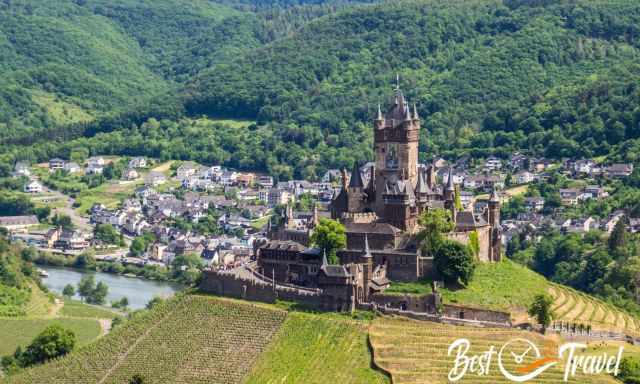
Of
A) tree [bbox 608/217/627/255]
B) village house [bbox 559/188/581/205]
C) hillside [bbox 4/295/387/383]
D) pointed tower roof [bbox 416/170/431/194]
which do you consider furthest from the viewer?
village house [bbox 559/188/581/205]

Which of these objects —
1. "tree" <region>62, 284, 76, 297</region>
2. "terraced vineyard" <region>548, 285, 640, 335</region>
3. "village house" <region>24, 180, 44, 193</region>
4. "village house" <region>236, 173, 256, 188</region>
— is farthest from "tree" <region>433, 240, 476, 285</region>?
"village house" <region>24, 180, 44, 193</region>

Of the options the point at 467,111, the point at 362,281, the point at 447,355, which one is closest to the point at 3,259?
the point at 362,281

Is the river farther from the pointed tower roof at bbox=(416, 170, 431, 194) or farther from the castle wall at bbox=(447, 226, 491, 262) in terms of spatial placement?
the castle wall at bbox=(447, 226, 491, 262)

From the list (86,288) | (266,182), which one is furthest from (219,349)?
(266,182)

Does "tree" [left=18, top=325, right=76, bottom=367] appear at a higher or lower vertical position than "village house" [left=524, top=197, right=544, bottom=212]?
lower

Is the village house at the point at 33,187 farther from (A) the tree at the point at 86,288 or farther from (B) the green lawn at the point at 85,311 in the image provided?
(B) the green lawn at the point at 85,311

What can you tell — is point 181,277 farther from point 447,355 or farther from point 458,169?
point 447,355

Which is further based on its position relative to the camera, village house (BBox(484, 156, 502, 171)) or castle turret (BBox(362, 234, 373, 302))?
village house (BBox(484, 156, 502, 171))

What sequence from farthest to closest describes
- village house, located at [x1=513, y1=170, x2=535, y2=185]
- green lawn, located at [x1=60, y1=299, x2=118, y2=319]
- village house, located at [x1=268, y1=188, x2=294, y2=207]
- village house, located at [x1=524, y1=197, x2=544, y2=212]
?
village house, located at [x1=268, y1=188, x2=294, y2=207] → village house, located at [x1=513, y1=170, x2=535, y2=185] → village house, located at [x1=524, y1=197, x2=544, y2=212] → green lawn, located at [x1=60, y1=299, x2=118, y2=319]

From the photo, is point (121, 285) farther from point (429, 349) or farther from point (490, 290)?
point (429, 349)
